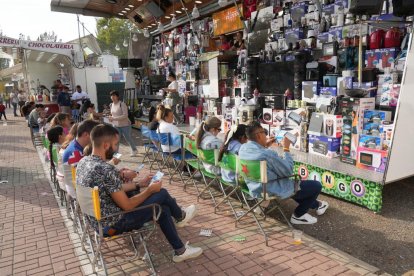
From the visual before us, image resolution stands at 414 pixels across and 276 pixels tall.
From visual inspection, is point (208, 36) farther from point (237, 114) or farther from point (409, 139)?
point (409, 139)

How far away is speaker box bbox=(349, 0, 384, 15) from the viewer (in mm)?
4168

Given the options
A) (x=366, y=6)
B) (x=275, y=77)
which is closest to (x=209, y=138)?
(x=366, y=6)

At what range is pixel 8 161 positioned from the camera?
8336mm

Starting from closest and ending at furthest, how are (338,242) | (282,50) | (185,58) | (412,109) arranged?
(338,242) < (412,109) < (282,50) < (185,58)

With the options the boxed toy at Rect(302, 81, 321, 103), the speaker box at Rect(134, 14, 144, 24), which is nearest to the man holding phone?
the boxed toy at Rect(302, 81, 321, 103)

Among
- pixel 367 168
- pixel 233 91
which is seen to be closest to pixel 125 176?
pixel 367 168

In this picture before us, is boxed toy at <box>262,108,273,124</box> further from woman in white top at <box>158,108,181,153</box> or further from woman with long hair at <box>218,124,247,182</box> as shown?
woman with long hair at <box>218,124,247,182</box>

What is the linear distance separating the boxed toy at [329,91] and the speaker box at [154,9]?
23.6 ft

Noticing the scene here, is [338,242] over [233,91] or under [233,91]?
under

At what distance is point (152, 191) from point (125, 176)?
74cm

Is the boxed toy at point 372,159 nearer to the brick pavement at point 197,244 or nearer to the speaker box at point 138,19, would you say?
the brick pavement at point 197,244

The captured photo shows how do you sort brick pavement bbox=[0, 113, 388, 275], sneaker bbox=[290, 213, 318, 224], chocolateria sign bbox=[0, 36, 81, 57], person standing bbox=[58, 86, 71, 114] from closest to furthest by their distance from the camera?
brick pavement bbox=[0, 113, 388, 275]
sneaker bbox=[290, 213, 318, 224]
chocolateria sign bbox=[0, 36, 81, 57]
person standing bbox=[58, 86, 71, 114]

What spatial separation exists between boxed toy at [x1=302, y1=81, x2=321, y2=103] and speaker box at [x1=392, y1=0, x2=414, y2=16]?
1659 millimetres

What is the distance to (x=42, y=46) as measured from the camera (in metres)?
13.0
